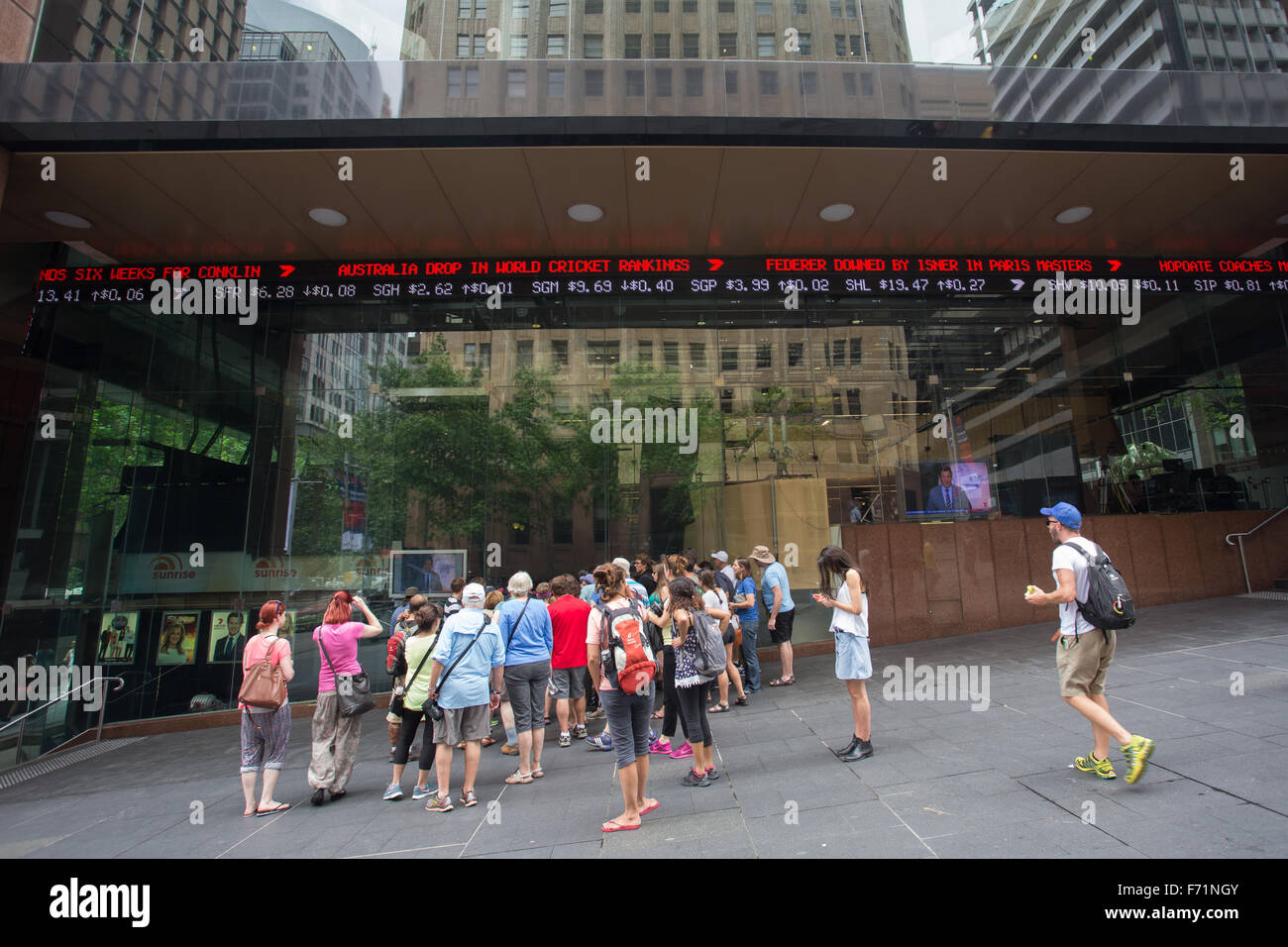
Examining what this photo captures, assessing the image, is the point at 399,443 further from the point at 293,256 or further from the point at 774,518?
the point at 774,518

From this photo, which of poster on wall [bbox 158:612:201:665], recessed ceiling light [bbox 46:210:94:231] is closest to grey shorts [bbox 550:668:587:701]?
poster on wall [bbox 158:612:201:665]

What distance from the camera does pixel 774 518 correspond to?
38.1 feet

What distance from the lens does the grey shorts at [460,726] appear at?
532 cm

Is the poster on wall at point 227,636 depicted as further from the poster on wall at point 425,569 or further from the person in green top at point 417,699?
the person in green top at point 417,699

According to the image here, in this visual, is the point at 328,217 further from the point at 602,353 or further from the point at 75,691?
the point at 75,691

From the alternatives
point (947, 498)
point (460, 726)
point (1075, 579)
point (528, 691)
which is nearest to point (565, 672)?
point (528, 691)

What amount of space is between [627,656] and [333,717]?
332cm

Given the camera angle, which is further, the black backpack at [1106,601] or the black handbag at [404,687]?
the black handbag at [404,687]

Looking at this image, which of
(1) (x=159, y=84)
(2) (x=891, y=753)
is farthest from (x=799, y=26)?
(2) (x=891, y=753)

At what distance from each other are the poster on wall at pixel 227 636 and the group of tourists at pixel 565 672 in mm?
6453

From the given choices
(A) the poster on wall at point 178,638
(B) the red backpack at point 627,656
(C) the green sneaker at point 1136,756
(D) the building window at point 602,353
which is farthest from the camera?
(D) the building window at point 602,353

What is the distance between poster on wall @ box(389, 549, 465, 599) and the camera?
441 inches

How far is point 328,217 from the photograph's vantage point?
10.5 meters

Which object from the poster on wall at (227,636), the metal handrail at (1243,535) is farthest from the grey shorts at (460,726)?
the metal handrail at (1243,535)
